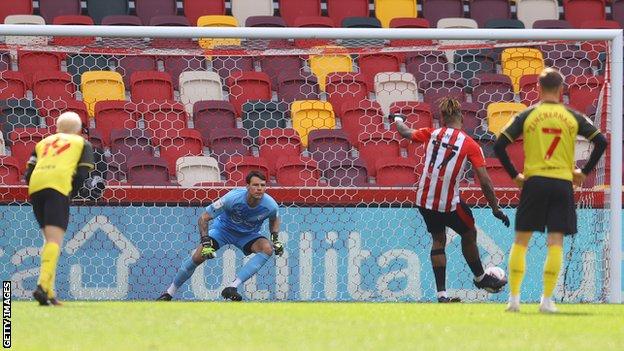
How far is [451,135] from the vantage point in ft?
35.4

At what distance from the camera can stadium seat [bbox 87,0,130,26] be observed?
57.8ft

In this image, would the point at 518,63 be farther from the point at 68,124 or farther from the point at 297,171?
the point at 68,124

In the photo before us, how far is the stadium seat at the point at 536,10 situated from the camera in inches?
741

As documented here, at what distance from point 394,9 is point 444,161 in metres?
7.99

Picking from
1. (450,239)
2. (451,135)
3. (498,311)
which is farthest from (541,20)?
(498,311)

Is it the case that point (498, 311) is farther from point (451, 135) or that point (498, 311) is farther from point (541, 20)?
point (541, 20)

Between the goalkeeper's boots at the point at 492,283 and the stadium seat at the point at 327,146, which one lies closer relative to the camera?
the goalkeeper's boots at the point at 492,283

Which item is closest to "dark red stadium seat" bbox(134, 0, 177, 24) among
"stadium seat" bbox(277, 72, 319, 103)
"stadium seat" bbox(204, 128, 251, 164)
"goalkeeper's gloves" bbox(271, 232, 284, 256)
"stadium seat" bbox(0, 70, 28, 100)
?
"stadium seat" bbox(277, 72, 319, 103)

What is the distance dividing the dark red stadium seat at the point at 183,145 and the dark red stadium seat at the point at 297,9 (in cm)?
Result: 495

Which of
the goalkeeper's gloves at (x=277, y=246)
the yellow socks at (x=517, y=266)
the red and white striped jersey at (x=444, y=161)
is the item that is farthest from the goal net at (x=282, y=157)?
the yellow socks at (x=517, y=266)

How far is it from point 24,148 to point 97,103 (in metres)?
0.98

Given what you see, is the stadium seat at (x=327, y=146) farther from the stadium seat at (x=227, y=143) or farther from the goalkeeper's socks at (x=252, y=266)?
the goalkeeper's socks at (x=252, y=266)

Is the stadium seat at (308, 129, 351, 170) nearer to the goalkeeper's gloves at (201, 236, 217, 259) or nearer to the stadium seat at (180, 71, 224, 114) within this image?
the stadium seat at (180, 71, 224, 114)

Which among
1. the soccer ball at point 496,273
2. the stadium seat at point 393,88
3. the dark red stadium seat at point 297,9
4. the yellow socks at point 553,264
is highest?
the dark red stadium seat at point 297,9
